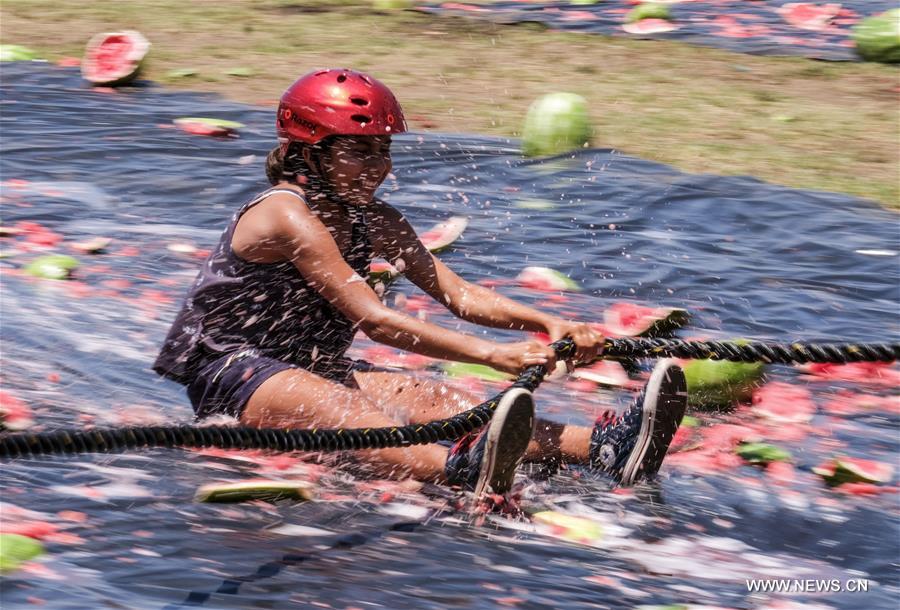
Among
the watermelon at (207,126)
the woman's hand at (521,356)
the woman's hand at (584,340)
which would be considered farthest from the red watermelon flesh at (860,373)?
the watermelon at (207,126)

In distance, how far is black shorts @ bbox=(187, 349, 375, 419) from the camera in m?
4.09

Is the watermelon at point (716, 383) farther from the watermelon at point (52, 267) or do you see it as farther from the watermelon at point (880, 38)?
the watermelon at point (880, 38)

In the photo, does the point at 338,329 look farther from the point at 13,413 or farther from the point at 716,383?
the point at 716,383

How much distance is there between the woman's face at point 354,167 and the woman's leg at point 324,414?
0.62 m

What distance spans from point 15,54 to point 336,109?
6.37 m

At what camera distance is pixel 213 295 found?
168 inches

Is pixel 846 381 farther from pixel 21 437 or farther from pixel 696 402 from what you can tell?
pixel 21 437

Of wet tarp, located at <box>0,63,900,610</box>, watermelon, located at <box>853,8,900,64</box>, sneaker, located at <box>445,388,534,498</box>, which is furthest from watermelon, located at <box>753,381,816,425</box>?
watermelon, located at <box>853,8,900,64</box>

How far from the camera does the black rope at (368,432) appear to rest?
134 inches

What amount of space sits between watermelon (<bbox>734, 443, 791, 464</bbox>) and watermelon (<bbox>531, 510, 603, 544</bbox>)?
37.8 inches

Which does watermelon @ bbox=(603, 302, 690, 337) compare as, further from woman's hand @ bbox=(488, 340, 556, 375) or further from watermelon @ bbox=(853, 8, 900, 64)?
watermelon @ bbox=(853, 8, 900, 64)

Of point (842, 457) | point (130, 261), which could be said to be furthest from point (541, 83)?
point (842, 457)

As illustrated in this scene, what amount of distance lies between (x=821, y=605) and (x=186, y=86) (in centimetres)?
730

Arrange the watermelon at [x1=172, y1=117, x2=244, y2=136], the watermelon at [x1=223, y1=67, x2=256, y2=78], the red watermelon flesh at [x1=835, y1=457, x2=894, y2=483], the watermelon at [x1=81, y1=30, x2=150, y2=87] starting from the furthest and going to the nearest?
the watermelon at [x1=223, y1=67, x2=256, y2=78] < the watermelon at [x1=81, y1=30, x2=150, y2=87] < the watermelon at [x1=172, y1=117, x2=244, y2=136] < the red watermelon flesh at [x1=835, y1=457, x2=894, y2=483]
